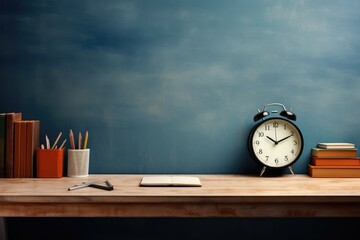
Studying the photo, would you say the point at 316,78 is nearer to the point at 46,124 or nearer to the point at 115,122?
the point at 115,122

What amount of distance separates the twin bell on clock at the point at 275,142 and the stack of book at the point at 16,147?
1126mm

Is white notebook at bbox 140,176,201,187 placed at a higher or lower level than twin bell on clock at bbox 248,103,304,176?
lower

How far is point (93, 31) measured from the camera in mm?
2178

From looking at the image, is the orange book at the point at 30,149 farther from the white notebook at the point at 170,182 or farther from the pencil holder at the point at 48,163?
the white notebook at the point at 170,182

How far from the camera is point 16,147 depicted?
77.2 inches

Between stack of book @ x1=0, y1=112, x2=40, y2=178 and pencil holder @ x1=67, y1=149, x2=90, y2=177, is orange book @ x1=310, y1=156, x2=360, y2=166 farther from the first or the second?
stack of book @ x1=0, y1=112, x2=40, y2=178

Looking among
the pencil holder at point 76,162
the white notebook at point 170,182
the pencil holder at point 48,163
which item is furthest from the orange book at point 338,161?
the pencil holder at point 48,163

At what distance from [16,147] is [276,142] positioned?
133 cm
